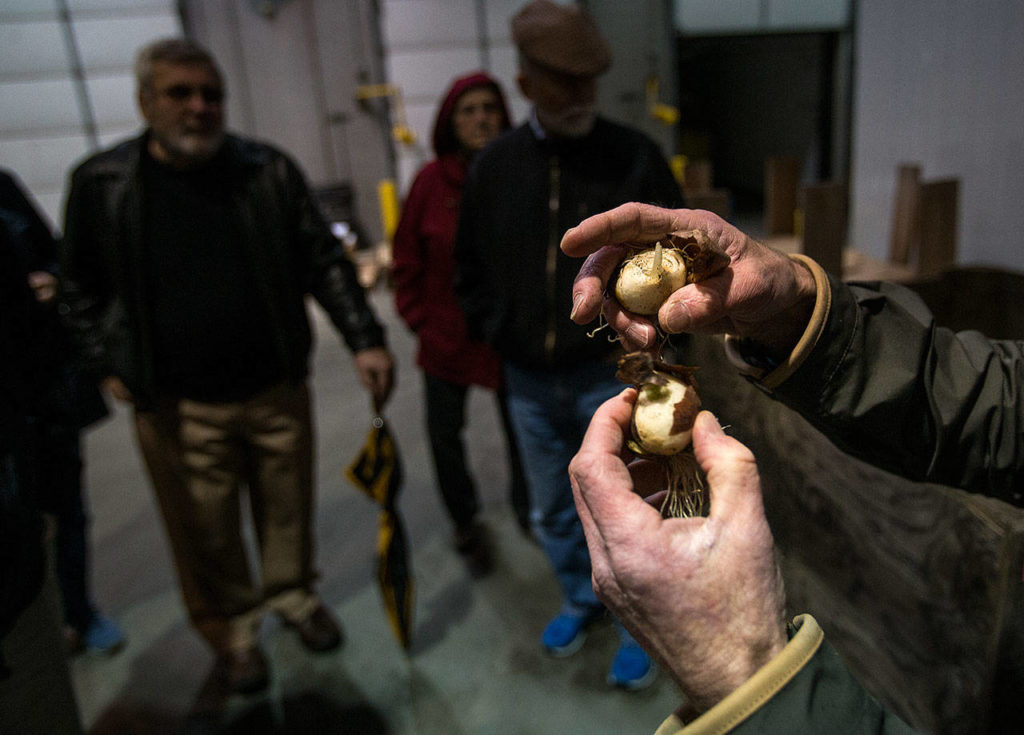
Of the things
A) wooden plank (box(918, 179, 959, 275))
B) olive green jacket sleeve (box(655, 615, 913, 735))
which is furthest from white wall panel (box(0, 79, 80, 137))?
olive green jacket sleeve (box(655, 615, 913, 735))

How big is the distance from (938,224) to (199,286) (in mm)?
2165

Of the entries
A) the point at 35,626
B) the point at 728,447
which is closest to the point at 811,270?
the point at 728,447

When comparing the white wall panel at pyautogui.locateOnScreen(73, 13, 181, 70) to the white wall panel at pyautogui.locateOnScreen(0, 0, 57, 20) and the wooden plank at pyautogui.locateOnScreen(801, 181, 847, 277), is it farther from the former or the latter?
the wooden plank at pyautogui.locateOnScreen(801, 181, 847, 277)

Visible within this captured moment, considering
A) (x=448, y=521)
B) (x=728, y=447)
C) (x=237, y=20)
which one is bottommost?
(x=448, y=521)

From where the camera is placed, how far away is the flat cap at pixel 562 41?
4.66ft

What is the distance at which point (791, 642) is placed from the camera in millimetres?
578

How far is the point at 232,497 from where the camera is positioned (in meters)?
1.98

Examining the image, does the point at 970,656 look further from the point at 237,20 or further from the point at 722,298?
the point at 237,20

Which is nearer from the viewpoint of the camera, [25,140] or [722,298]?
[722,298]

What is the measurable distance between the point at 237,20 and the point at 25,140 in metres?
2.02

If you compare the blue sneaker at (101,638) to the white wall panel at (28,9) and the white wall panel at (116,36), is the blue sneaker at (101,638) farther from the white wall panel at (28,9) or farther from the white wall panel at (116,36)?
the white wall panel at (28,9)

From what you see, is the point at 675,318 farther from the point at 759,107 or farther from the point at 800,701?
the point at 759,107

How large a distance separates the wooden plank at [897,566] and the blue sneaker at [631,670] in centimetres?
60

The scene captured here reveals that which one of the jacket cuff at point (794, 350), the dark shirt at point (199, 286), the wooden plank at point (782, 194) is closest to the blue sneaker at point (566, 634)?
the dark shirt at point (199, 286)
